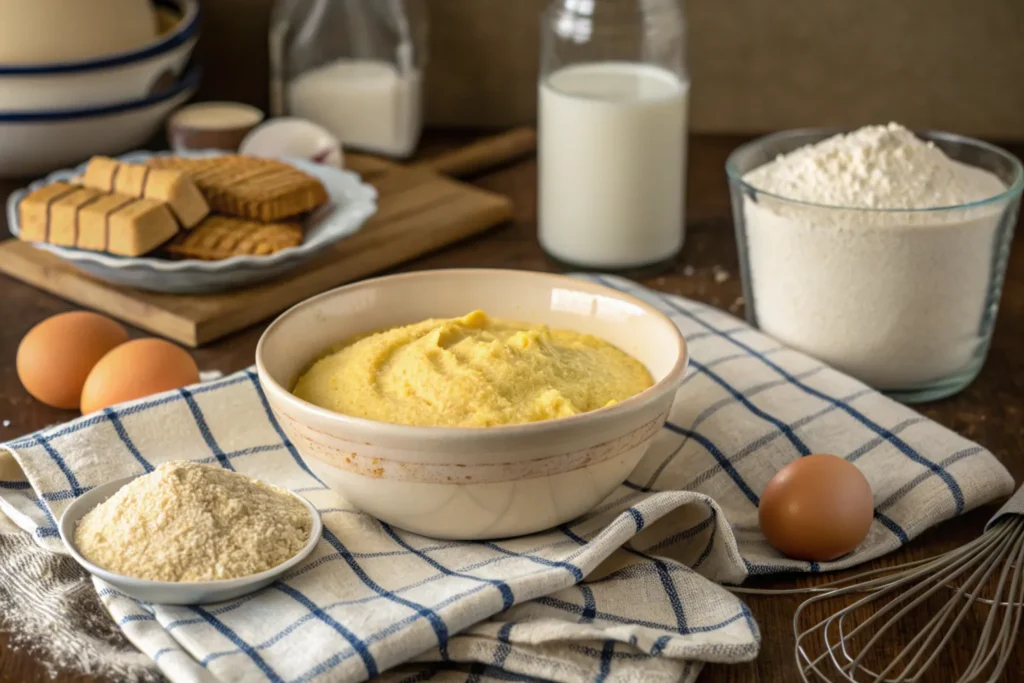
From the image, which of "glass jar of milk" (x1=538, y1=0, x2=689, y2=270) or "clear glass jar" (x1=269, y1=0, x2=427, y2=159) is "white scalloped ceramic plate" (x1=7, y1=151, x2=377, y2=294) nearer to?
"glass jar of milk" (x1=538, y1=0, x2=689, y2=270)

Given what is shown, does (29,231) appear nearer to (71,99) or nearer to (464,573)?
(71,99)

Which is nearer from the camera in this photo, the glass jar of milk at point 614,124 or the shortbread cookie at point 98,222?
the shortbread cookie at point 98,222

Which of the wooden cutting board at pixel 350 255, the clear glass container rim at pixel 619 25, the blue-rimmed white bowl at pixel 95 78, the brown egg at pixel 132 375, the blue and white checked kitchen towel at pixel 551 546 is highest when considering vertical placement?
the clear glass container rim at pixel 619 25

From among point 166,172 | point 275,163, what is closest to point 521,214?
point 275,163

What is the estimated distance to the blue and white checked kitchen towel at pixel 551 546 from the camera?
0.83m

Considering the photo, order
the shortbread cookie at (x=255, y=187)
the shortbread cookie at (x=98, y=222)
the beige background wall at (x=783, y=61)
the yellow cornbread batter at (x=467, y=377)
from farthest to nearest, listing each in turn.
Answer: the beige background wall at (x=783, y=61)
the shortbread cookie at (x=255, y=187)
the shortbread cookie at (x=98, y=222)
the yellow cornbread batter at (x=467, y=377)

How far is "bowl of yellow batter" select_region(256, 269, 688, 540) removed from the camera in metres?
0.89

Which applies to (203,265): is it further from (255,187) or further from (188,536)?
(188,536)

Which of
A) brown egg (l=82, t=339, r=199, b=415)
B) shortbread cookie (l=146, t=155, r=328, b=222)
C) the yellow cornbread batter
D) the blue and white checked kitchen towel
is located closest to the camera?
the blue and white checked kitchen towel

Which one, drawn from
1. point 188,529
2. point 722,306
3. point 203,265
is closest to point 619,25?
point 722,306

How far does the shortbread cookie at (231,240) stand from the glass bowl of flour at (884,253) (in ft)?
1.78

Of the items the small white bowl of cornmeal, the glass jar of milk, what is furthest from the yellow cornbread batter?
the glass jar of milk

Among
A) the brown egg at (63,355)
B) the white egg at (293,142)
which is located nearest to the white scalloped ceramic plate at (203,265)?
the brown egg at (63,355)

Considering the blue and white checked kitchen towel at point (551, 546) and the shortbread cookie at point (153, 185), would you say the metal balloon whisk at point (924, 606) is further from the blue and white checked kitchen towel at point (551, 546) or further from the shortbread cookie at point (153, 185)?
the shortbread cookie at point (153, 185)
